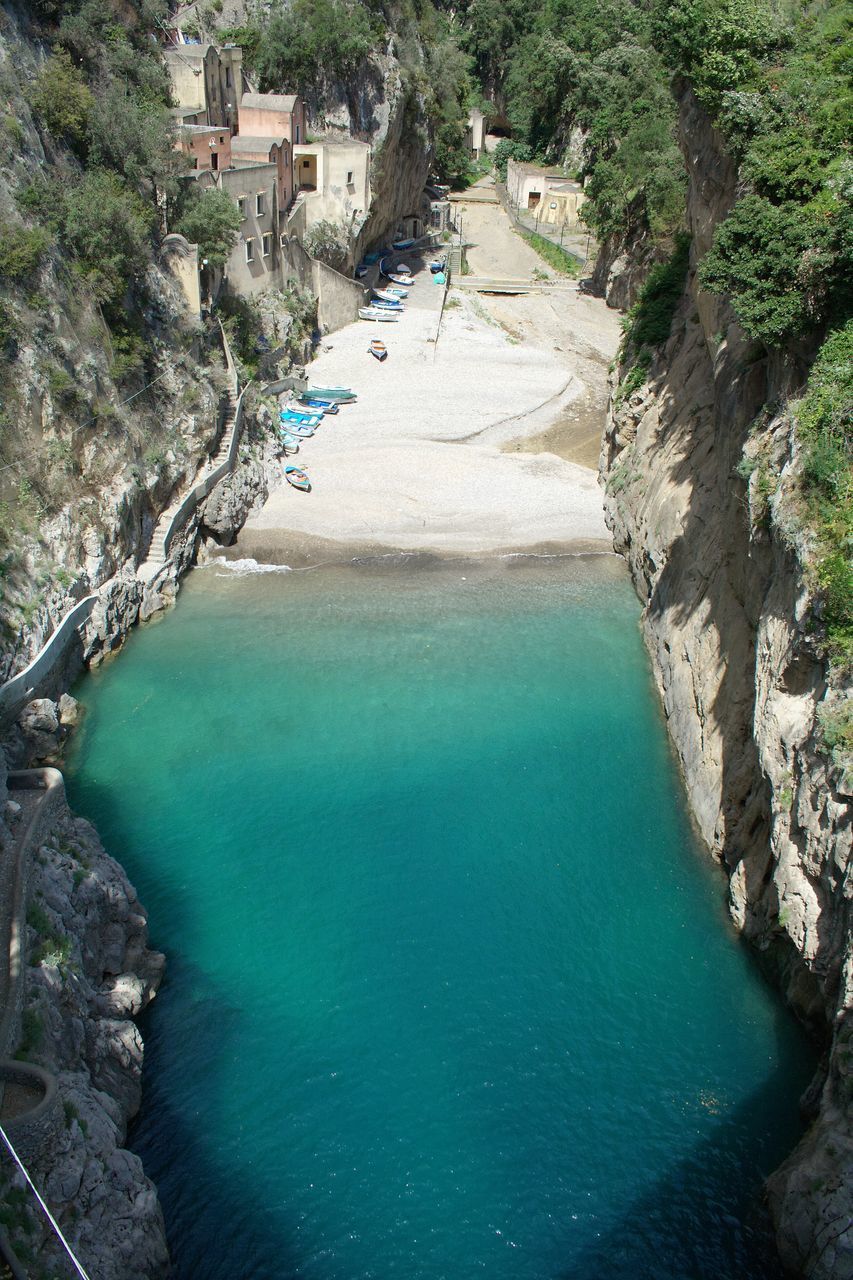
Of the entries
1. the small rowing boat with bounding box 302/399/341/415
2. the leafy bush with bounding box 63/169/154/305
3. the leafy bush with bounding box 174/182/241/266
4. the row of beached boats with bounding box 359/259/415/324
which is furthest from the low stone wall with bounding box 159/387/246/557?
the row of beached boats with bounding box 359/259/415/324

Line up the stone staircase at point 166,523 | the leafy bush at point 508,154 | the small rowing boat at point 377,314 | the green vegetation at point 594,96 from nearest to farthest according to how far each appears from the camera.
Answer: the stone staircase at point 166,523 → the green vegetation at point 594,96 → the small rowing boat at point 377,314 → the leafy bush at point 508,154

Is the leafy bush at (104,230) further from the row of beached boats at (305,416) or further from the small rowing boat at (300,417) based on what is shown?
the small rowing boat at (300,417)

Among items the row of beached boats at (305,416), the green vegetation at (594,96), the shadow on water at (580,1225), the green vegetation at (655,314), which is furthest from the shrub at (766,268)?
the row of beached boats at (305,416)

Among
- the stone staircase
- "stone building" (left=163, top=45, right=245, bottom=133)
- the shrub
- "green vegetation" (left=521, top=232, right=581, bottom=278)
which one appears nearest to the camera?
the shrub

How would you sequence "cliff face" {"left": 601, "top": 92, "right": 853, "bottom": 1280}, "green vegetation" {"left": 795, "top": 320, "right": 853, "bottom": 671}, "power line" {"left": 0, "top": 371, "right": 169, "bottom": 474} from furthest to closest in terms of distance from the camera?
1. "power line" {"left": 0, "top": 371, "right": 169, "bottom": 474}
2. "green vegetation" {"left": 795, "top": 320, "right": 853, "bottom": 671}
3. "cliff face" {"left": 601, "top": 92, "right": 853, "bottom": 1280}

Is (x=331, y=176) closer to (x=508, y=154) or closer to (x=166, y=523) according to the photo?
(x=166, y=523)

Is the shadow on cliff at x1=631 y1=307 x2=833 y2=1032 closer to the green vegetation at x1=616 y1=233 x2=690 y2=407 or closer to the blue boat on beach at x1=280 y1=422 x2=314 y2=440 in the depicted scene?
the green vegetation at x1=616 y1=233 x2=690 y2=407
